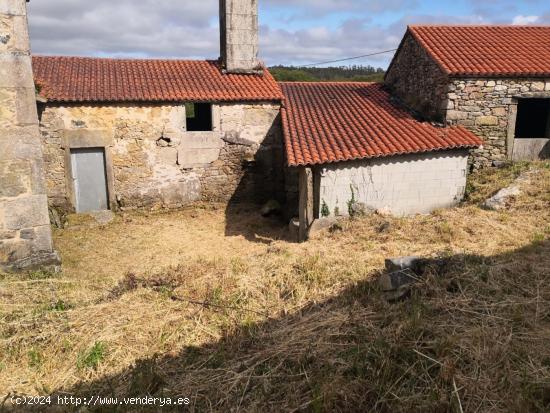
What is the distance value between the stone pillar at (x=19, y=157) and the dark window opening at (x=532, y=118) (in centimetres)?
1309

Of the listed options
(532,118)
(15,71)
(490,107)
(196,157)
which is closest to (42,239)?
(15,71)

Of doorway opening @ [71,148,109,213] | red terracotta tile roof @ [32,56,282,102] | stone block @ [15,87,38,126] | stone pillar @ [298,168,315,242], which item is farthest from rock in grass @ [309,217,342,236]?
doorway opening @ [71,148,109,213]

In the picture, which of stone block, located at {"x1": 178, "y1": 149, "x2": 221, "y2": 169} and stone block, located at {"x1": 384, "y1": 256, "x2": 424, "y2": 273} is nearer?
stone block, located at {"x1": 384, "y1": 256, "x2": 424, "y2": 273}

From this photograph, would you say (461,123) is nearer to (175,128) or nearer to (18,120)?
(175,128)

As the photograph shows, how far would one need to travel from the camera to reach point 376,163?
9344 mm

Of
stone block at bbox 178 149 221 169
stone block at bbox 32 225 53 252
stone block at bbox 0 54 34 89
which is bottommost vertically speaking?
stone block at bbox 32 225 53 252

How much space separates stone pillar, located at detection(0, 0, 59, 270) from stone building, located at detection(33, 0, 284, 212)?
3.96 metres

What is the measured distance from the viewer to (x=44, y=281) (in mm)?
6234

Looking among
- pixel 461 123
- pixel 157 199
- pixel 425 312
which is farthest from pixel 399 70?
pixel 425 312

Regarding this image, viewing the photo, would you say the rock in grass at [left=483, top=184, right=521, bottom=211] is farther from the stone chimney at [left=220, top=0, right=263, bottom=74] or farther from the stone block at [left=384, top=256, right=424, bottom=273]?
the stone chimney at [left=220, top=0, right=263, bottom=74]

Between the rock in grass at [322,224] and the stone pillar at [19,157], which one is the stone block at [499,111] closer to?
the rock in grass at [322,224]

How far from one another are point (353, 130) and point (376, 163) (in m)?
1.33

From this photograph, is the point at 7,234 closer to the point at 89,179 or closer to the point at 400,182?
the point at 89,179

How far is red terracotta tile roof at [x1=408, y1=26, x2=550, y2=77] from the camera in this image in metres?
10.3
